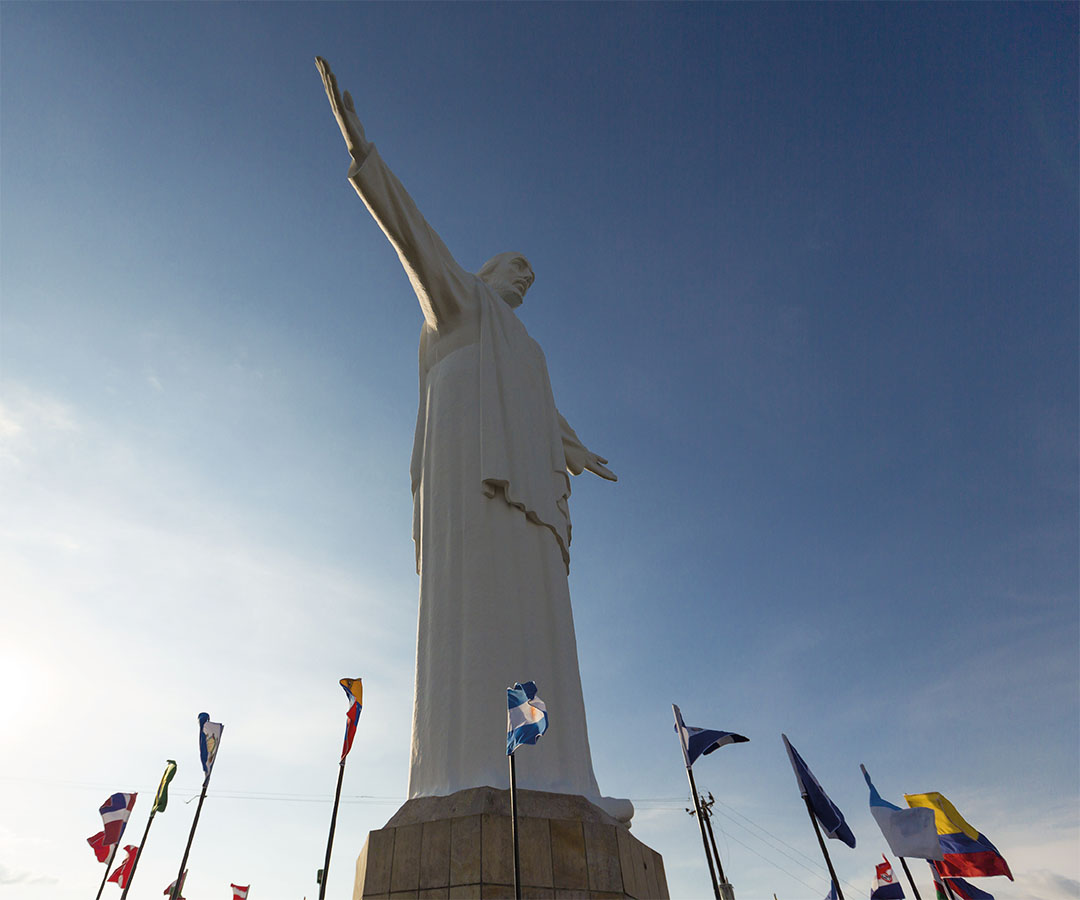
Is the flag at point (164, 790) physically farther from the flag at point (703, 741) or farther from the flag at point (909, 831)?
the flag at point (909, 831)

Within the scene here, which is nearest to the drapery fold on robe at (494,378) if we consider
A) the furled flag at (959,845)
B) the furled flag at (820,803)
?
the furled flag at (820,803)

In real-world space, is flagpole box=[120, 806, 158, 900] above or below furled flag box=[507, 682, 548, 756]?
above

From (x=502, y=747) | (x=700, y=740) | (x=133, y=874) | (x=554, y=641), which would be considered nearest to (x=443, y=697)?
(x=502, y=747)

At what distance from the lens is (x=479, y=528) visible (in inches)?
244

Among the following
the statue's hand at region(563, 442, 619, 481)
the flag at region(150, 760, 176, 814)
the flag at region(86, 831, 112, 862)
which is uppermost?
the statue's hand at region(563, 442, 619, 481)

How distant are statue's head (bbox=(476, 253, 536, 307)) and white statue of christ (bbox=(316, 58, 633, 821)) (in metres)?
0.59

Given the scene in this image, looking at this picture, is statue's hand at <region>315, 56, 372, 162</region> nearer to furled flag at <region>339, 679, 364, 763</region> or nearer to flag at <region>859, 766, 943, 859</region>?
furled flag at <region>339, 679, 364, 763</region>

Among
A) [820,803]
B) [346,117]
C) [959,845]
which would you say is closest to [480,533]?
[346,117]

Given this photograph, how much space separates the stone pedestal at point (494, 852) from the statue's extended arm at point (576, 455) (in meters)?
4.70

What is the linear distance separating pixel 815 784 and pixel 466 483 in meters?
6.38

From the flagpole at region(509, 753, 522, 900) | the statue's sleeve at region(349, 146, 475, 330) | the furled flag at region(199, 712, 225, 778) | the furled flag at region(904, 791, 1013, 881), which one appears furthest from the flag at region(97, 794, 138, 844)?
the furled flag at region(904, 791, 1013, 881)

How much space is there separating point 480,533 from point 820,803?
621 centimetres

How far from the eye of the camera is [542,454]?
7328mm

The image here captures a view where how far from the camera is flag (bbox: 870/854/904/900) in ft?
46.0
